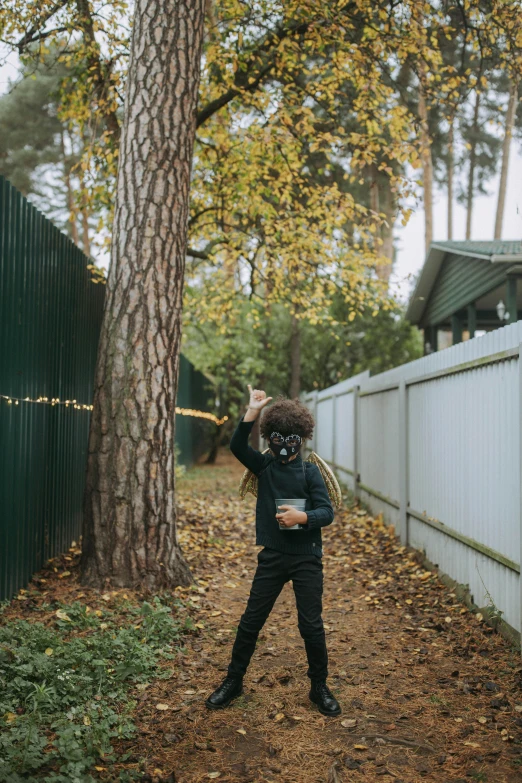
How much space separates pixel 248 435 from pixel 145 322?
6.74 ft

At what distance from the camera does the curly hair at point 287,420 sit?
3.72 meters

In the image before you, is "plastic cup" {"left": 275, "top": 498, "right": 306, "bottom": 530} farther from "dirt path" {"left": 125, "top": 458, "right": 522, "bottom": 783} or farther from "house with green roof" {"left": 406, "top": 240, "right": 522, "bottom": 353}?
"house with green roof" {"left": 406, "top": 240, "right": 522, "bottom": 353}

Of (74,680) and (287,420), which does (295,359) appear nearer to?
(287,420)

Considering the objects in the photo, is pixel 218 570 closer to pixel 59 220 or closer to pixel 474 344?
pixel 474 344

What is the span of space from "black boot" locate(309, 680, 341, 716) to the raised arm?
45.0 inches

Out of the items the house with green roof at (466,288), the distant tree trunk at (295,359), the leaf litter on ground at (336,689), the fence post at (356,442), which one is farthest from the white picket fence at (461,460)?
the distant tree trunk at (295,359)

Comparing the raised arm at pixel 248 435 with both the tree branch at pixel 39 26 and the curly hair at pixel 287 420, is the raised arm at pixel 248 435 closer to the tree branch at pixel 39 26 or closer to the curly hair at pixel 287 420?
the curly hair at pixel 287 420

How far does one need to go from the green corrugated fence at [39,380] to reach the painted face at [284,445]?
1982 mm

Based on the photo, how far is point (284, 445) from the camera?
3.72 m

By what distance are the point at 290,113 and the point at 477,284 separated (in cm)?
778

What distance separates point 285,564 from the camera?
143 inches

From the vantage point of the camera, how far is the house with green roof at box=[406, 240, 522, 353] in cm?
1259

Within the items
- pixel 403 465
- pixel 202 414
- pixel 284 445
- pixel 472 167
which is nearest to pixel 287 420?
pixel 284 445

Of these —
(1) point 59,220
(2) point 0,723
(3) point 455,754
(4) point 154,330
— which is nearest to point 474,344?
(4) point 154,330
